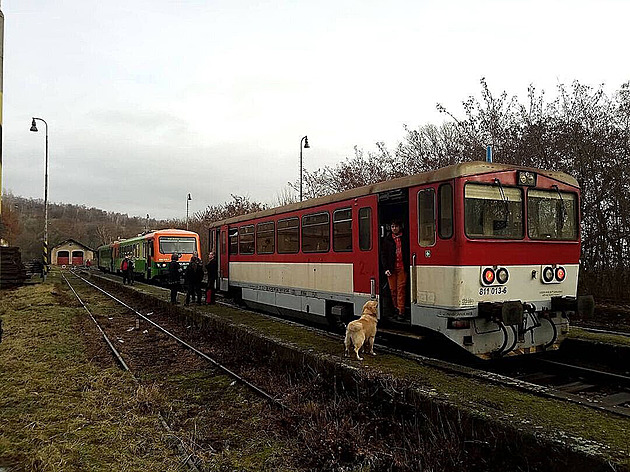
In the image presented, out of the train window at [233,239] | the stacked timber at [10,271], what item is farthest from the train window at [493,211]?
the stacked timber at [10,271]

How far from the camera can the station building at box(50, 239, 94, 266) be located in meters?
97.5

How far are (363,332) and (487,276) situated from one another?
6.64 ft

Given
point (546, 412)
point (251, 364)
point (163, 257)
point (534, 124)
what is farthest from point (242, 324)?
point (163, 257)

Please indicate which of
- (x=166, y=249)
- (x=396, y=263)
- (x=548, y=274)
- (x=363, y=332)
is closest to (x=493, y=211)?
(x=548, y=274)

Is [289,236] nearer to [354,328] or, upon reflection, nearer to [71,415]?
[354,328]

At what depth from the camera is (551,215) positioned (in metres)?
8.84

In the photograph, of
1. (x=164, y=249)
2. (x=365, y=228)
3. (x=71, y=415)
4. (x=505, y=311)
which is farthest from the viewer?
(x=164, y=249)

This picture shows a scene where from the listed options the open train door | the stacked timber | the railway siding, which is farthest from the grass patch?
the stacked timber

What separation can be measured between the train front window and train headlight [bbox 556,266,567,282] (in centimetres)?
49

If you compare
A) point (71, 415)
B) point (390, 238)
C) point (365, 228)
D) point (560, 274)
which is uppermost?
point (365, 228)

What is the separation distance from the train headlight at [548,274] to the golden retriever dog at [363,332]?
2.81 m

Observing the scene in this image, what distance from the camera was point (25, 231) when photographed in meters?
80.3

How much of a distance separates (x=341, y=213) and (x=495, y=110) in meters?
12.8

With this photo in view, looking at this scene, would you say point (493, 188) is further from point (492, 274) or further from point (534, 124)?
point (534, 124)
